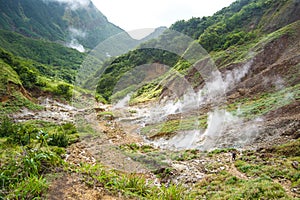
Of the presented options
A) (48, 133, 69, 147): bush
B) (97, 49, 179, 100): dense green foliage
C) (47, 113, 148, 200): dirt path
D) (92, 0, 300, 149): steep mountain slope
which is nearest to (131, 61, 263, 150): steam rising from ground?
(92, 0, 300, 149): steep mountain slope

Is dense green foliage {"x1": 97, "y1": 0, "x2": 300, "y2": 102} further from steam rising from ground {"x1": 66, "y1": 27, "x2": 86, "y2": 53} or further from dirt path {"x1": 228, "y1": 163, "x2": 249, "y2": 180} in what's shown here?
steam rising from ground {"x1": 66, "y1": 27, "x2": 86, "y2": 53}

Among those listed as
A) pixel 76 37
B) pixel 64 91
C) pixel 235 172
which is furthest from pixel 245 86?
pixel 76 37

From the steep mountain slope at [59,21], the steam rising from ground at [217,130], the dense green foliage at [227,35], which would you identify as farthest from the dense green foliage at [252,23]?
the steep mountain slope at [59,21]

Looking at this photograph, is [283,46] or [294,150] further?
[283,46]

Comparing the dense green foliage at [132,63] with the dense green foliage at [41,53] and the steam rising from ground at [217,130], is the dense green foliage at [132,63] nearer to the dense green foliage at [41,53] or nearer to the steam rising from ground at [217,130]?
the dense green foliage at [41,53]

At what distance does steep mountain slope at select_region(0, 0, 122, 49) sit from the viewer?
323 feet

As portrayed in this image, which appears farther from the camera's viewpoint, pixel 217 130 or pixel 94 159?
pixel 217 130

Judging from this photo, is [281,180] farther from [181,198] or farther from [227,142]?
[227,142]

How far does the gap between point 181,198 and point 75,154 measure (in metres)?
5.99

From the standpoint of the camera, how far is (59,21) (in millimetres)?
128750

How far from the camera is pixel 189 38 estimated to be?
50.2 metres

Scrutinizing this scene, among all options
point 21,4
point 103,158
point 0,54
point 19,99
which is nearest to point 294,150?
point 103,158

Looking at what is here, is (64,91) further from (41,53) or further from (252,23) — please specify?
(41,53)

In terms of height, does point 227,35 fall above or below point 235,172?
above
